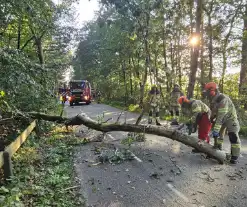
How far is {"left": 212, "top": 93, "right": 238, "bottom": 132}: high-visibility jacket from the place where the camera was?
653 cm

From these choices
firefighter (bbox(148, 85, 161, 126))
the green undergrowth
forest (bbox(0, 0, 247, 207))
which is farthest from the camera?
firefighter (bbox(148, 85, 161, 126))

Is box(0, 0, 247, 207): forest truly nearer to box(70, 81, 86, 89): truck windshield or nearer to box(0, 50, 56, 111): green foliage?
box(0, 50, 56, 111): green foliage

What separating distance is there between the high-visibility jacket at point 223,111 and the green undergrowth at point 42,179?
3902 millimetres

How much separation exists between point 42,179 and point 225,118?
4.85 metres

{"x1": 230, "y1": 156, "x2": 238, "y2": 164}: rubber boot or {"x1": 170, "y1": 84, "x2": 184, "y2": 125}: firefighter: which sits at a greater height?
{"x1": 170, "y1": 84, "x2": 184, "y2": 125}: firefighter

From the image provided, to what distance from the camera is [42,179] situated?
18.0 feet

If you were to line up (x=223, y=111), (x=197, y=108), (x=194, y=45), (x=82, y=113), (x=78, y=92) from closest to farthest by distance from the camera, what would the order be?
1. (x=223, y=111)
2. (x=197, y=108)
3. (x=82, y=113)
4. (x=194, y=45)
5. (x=78, y=92)

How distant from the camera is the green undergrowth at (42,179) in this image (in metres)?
4.37

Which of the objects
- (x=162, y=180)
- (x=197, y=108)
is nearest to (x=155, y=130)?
(x=197, y=108)

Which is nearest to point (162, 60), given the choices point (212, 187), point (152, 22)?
point (152, 22)

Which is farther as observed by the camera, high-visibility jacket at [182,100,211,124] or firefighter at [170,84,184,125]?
firefighter at [170,84,184,125]

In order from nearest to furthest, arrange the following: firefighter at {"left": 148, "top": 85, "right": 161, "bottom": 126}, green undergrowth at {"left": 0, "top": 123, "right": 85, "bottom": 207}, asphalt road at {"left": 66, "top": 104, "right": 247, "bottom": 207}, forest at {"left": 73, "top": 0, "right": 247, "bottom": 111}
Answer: green undergrowth at {"left": 0, "top": 123, "right": 85, "bottom": 207}, asphalt road at {"left": 66, "top": 104, "right": 247, "bottom": 207}, firefighter at {"left": 148, "top": 85, "right": 161, "bottom": 126}, forest at {"left": 73, "top": 0, "right": 247, "bottom": 111}

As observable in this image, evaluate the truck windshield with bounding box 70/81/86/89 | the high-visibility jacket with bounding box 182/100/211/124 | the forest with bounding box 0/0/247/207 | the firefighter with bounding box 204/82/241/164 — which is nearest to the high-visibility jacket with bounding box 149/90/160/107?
the forest with bounding box 0/0/247/207

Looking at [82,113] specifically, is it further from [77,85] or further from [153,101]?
[77,85]
